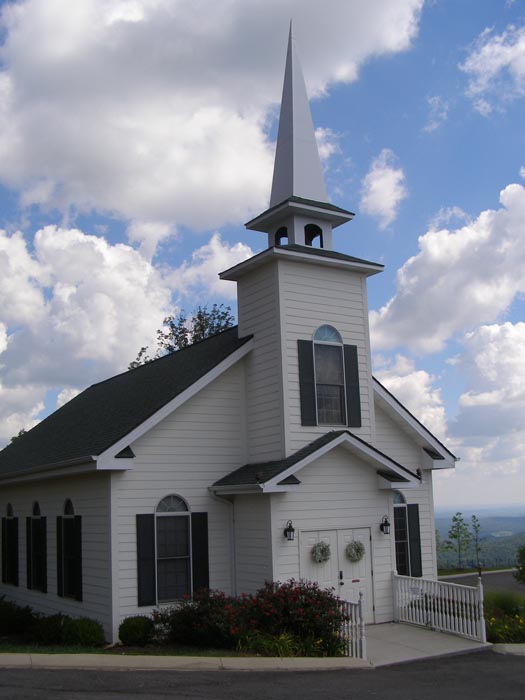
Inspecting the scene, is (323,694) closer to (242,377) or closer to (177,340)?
(242,377)

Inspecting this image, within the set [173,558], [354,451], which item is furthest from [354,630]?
[173,558]

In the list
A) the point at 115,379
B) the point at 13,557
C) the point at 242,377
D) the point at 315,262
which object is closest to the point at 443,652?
the point at 242,377

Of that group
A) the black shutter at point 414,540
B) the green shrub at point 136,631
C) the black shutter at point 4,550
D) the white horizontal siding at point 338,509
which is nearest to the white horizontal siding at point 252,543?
the white horizontal siding at point 338,509

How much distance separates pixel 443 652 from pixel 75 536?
8.52 m

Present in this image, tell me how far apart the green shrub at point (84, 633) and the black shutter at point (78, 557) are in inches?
68.7

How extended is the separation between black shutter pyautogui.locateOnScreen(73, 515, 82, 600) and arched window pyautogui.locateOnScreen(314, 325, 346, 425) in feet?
19.7

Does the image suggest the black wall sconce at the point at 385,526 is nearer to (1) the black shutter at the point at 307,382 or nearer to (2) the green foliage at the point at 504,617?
(2) the green foliage at the point at 504,617

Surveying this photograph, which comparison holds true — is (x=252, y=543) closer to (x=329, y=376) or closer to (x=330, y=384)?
(x=330, y=384)

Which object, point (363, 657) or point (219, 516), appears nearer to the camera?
point (363, 657)

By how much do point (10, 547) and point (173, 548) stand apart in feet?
26.8

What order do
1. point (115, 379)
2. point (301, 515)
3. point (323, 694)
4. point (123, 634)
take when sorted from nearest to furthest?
point (323, 694) → point (123, 634) → point (301, 515) → point (115, 379)

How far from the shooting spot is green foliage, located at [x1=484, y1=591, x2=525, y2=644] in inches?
599

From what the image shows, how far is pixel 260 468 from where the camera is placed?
1691cm

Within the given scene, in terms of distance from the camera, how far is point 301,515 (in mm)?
16438
